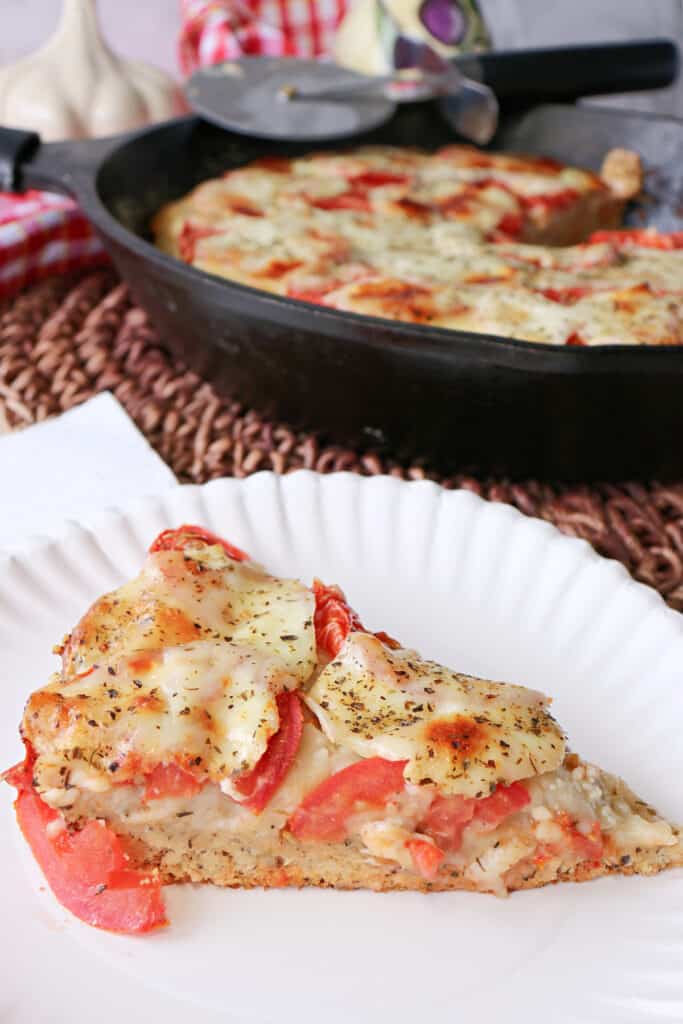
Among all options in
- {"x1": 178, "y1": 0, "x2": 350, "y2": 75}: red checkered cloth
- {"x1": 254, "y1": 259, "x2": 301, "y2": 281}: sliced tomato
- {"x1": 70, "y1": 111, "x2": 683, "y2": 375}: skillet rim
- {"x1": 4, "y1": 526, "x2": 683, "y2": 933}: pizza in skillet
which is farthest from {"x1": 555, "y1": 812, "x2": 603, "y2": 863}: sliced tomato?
{"x1": 178, "y1": 0, "x2": 350, "y2": 75}: red checkered cloth

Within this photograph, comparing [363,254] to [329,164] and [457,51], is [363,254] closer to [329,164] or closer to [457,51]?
[329,164]

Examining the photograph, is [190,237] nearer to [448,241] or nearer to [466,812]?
[448,241]

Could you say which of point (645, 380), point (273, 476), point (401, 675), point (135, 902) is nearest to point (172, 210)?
point (273, 476)

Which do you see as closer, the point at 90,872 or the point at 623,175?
the point at 90,872

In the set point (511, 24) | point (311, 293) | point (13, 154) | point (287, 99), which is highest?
point (13, 154)

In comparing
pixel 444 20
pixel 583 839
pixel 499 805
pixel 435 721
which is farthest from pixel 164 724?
pixel 444 20

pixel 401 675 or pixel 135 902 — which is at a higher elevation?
pixel 401 675

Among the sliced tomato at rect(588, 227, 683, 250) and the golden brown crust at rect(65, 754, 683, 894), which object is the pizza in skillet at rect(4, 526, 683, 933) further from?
the sliced tomato at rect(588, 227, 683, 250)
